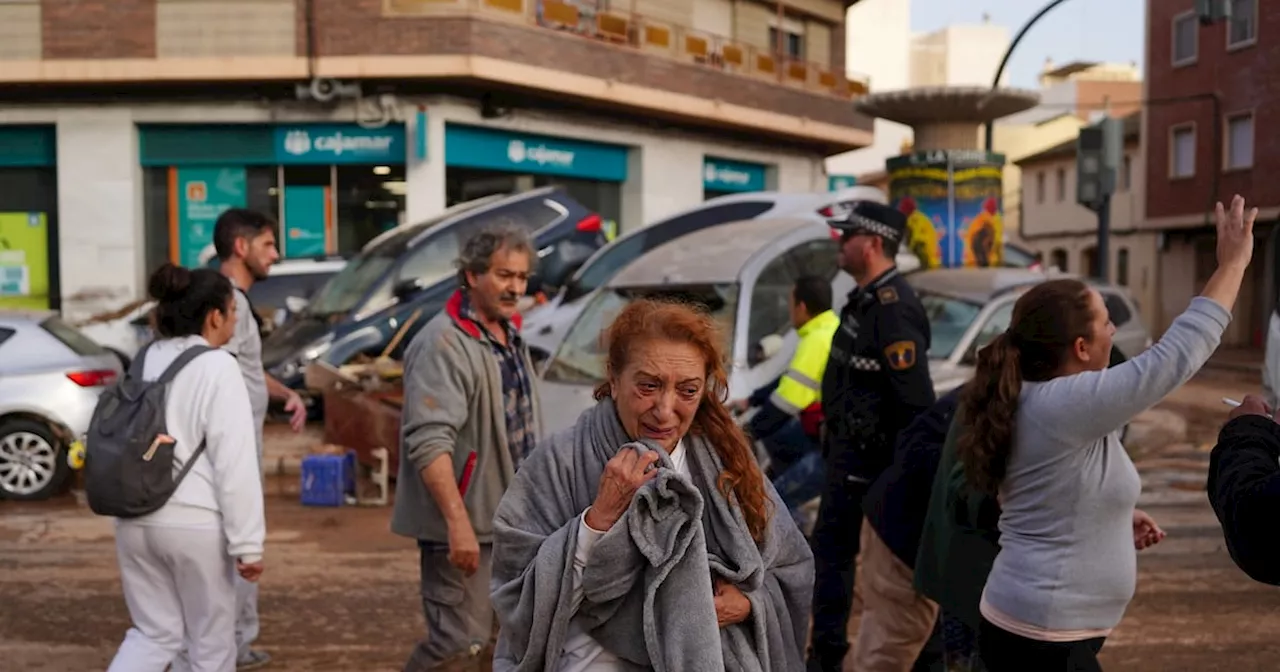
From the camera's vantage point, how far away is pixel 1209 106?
21625 mm

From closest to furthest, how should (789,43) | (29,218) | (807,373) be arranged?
(807,373)
(29,218)
(789,43)

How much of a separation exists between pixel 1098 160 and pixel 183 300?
10.7 metres

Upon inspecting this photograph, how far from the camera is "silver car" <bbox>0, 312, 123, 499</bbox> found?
1077 cm

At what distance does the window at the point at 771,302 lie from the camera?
9188 millimetres

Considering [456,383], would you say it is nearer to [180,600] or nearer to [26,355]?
[180,600]

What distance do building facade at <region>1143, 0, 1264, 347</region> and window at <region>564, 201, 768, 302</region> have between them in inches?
181

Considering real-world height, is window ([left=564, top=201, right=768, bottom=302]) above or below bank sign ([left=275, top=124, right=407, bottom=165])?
below

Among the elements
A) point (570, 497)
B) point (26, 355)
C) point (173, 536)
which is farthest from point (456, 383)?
point (26, 355)

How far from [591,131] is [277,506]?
46.5 ft

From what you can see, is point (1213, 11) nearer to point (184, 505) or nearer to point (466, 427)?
point (466, 427)

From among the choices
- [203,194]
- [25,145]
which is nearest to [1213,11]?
[203,194]

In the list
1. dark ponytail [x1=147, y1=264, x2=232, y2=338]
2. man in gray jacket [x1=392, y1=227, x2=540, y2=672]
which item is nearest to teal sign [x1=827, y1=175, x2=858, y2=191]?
man in gray jacket [x1=392, y1=227, x2=540, y2=672]

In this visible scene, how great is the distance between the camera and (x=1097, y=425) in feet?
10.8

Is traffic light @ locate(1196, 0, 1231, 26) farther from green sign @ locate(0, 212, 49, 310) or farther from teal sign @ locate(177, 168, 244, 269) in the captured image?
green sign @ locate(0, 212, 49, 310)
